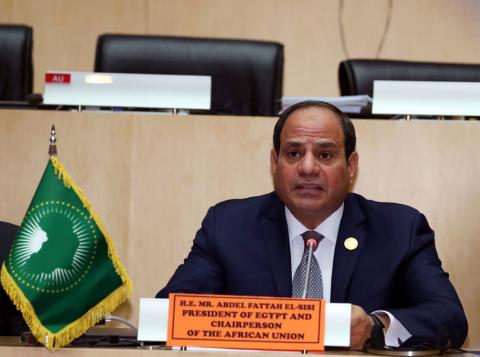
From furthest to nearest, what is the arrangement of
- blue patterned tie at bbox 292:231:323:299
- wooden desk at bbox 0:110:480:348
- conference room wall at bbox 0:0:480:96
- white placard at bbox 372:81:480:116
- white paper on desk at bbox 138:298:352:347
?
1. conference room wall at bbox 0:0:480:96
2. white placard at bbox 372:81:480:116
3. wooden desk at bbox 0:110:480:348
4. blue patterned tie at bbox 292:231:323:299
5. white paper on desk at bbox 138:298:352:347

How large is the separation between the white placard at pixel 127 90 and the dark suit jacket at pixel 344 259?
533 millimetres

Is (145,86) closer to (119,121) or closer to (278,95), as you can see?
(119,121)

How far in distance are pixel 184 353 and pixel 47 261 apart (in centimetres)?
47

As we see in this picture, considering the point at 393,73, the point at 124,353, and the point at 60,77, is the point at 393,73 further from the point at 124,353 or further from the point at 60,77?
the point at 124,353

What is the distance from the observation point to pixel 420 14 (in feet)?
16.1

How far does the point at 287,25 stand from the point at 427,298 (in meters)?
2.76

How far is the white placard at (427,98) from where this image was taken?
120 inches

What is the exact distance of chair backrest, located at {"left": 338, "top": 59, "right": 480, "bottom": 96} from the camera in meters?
3.63

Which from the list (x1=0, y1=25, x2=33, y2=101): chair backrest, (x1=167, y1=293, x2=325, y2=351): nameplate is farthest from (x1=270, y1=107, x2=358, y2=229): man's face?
(x1=0, y1=25, x2=33, y2=101): chair backrest

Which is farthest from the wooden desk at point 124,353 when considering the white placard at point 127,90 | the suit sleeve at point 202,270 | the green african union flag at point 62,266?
the white placard at point 127,90

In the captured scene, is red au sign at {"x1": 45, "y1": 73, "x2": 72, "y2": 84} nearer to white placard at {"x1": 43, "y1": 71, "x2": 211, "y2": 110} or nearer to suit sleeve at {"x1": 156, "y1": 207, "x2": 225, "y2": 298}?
white placard at {"x1": 43, "y1": 71, "x2": 211, "y2": 110}

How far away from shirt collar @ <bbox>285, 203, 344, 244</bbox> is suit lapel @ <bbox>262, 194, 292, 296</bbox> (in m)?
0.02

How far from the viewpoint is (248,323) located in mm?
1821

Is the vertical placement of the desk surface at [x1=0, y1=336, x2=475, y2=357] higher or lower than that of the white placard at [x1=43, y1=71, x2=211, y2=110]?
lower
